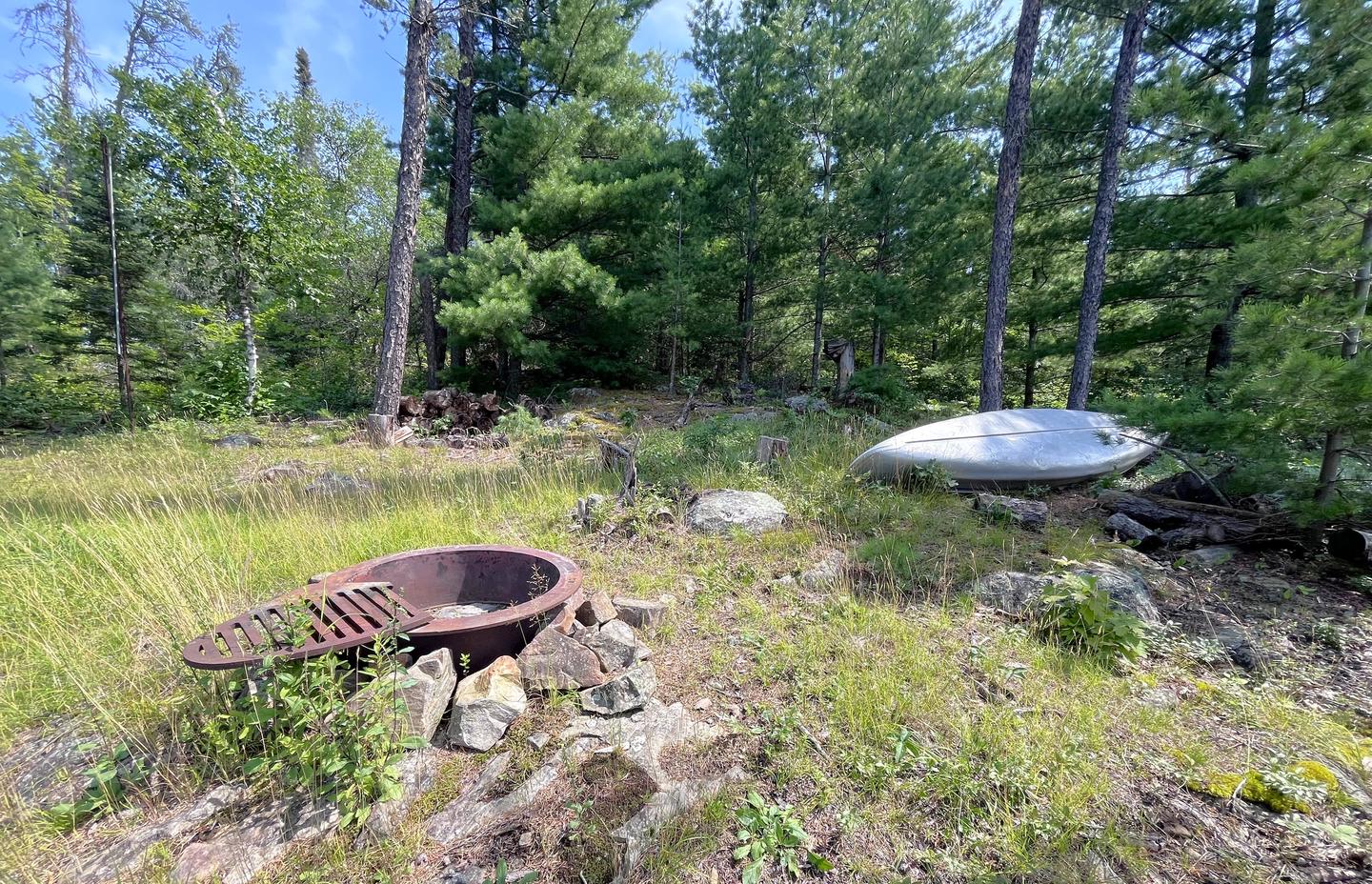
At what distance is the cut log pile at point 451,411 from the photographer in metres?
7.65

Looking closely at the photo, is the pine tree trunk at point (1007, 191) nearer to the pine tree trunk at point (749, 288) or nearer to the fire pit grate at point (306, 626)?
the pine tree trunk at point (749, 288)

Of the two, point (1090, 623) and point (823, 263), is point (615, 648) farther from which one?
point (823, 263)

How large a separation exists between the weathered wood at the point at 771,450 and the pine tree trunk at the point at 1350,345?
138 inches

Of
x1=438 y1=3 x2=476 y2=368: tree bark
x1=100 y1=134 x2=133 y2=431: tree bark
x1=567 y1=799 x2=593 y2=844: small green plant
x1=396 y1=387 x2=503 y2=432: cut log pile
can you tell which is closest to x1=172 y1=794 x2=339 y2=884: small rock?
x1=567 y1=799 x2=593 y2=844: small green plant

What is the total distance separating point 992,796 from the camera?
1520mm

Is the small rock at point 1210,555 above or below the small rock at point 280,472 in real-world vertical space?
above

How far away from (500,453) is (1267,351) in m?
6.49

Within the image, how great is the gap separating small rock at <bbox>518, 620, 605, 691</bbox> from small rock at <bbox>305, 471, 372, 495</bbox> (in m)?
3.00

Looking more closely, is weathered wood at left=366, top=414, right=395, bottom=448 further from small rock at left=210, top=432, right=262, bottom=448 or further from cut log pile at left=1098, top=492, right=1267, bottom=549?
cut log pile at left=1098, top=492, right=1267, bottom=549

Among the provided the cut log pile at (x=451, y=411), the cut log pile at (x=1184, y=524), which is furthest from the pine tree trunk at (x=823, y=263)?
the cut log pile at (x=1184, y=524)

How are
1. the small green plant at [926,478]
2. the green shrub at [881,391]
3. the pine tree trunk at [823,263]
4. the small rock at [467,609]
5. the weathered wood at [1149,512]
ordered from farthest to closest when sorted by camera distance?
the pine tree trunk at [823,263], the green shrub at [881,391], the small green plant at [926,478], the weathered wood at [1149,512], the small rock at [467,609]

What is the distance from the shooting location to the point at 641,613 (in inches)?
99.0

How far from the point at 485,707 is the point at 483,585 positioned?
3.09 feet

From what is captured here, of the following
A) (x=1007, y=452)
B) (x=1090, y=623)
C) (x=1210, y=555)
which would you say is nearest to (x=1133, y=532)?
(x=1210, y=555)
